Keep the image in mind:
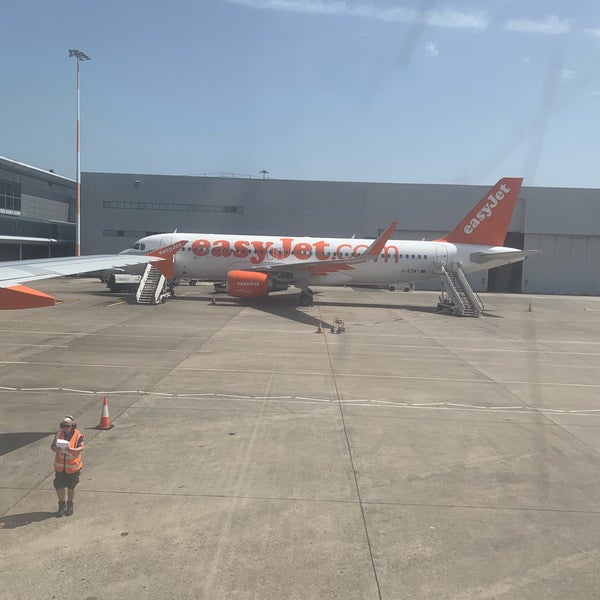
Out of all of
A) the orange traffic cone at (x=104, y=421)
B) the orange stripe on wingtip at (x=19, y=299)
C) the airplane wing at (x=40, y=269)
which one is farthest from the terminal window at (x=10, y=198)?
the orange stripe on wingtip at (x=19, y=299)

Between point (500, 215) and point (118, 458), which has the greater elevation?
point (500, 215)

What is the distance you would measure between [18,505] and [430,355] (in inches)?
526

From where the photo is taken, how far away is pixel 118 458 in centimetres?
752

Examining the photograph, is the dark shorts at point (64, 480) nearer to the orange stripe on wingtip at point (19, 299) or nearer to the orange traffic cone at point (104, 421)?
the orange stripe on wingtip at point (19, 299)

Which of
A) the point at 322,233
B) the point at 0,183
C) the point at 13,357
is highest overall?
the point at 0,183

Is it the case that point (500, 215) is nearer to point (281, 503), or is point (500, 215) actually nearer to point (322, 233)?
point (322, 233)

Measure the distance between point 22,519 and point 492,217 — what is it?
107ft

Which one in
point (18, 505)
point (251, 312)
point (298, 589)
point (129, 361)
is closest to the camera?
point (298, 589)

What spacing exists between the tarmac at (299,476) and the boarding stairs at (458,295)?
13231mm

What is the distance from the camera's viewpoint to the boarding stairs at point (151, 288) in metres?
28.7

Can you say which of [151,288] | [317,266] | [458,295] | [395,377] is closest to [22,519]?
[395,377]

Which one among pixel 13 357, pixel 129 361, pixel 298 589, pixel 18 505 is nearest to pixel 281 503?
pixel 298 589

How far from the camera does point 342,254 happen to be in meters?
32.2

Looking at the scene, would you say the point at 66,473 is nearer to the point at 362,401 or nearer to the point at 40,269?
the point at 40,269
